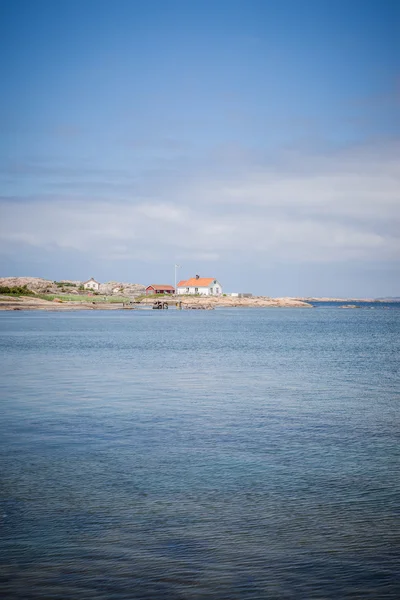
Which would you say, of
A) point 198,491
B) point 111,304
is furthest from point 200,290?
point 198,491

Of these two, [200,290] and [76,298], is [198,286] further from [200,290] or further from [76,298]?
[76,298]

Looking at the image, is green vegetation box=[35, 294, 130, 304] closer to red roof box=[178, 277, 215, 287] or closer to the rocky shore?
the rocky shore

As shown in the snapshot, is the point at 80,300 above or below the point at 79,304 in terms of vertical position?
above

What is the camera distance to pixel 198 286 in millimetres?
191875

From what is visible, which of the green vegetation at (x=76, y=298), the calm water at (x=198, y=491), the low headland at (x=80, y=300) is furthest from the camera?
the green vegetation at (x=76, y=298)

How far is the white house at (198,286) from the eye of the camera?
192 meters

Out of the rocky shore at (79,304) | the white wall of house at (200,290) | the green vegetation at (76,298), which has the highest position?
the white wall of house at (200,290)

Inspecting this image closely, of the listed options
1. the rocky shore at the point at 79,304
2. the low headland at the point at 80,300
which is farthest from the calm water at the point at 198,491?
the low headland at the point at 80,300

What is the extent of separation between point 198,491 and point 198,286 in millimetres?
179767

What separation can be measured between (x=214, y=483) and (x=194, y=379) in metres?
17.6

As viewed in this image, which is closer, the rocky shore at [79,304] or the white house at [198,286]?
the rocky shore at [79,304]

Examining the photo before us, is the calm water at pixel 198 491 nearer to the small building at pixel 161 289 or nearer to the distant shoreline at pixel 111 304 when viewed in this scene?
the distant shoreline at pixel 111 304

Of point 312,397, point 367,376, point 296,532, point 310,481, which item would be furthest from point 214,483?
point 367,376

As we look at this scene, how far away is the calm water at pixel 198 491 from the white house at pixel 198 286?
164205 mm
